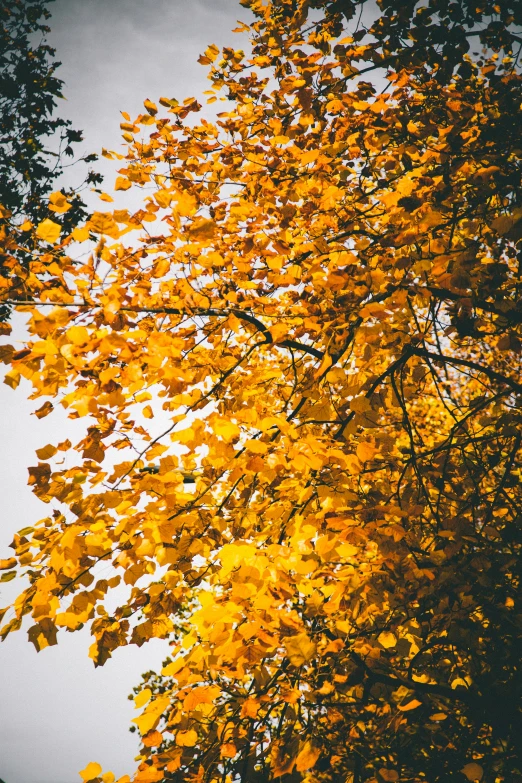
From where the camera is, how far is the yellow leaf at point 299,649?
164 centimetres

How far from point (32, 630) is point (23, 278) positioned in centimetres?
159

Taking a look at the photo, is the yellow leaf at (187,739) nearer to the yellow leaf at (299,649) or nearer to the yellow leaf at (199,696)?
the yellow leaf at (199,696)

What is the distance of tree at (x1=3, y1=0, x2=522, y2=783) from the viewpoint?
1.95 meters

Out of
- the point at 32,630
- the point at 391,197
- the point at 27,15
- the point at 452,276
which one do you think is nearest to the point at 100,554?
the point at 32,630

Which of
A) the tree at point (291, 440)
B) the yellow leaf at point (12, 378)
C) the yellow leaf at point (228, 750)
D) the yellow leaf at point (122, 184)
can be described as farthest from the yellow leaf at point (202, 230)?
the yellow leaf at point (228, 750)

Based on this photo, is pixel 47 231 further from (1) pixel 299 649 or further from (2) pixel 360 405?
(1) pixel 299 649

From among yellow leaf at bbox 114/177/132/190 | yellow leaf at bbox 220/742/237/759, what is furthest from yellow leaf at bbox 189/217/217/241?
yellow leaf at bbox 220/742/237/759

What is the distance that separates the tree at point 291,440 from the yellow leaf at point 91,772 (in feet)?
0.04

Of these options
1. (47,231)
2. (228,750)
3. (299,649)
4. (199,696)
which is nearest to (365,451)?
(299,649)

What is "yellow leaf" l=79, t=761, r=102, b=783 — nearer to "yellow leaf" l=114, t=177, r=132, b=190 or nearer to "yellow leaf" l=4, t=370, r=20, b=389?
"yellow leaf" l=4, t=370, r=20, b=389

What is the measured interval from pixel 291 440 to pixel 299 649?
2.98 feet

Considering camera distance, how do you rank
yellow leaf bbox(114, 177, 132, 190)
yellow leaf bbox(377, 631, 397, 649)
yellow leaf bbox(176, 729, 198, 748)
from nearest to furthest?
yellow leaf bbox(176, 729, 198, 748) → yellow leaf bbox(377, 631, 397, 649) → yellow leaf bbox(114, 177, 132, 190)

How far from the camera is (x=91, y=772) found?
2.05 m

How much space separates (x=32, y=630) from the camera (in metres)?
1.87
